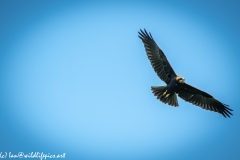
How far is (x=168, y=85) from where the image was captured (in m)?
13.9

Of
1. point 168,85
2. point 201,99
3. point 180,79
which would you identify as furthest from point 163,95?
point 201,99

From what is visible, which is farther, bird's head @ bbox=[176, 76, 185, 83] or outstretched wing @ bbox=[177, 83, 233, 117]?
outstretched wing @ bbox=[177, 83, 233, 117]

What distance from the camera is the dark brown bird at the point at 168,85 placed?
13.9 meters

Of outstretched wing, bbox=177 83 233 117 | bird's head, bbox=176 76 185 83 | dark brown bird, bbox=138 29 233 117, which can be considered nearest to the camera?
bird's head, bbox=176 76 185 83

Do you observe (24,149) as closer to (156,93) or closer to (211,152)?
(211,152)

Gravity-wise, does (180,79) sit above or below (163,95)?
above

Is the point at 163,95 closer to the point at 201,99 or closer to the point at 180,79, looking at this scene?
the point at 180,79

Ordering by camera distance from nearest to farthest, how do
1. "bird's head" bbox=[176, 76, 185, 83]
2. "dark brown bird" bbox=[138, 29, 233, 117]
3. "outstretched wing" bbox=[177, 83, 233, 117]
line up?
"bird's head" bbox=[176, 76, 185, 83] → "dark brown bird" bbox=[138, 29, 233, 117] → "outstretched wing" bbox=[177, 83, 233, 117]

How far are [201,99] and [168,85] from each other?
2084 millimetres

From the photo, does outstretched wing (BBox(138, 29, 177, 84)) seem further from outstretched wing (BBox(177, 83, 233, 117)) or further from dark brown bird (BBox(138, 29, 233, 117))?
outstretched wing (BBox(177, 83, 233, 117))

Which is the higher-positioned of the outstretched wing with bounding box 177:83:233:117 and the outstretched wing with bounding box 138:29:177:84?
the outstretched wing with bounding box 138:29:177:84

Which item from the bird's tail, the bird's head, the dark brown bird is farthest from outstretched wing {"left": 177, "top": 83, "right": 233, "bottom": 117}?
the bird's head

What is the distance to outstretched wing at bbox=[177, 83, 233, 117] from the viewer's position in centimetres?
1445

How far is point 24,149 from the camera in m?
49.8
